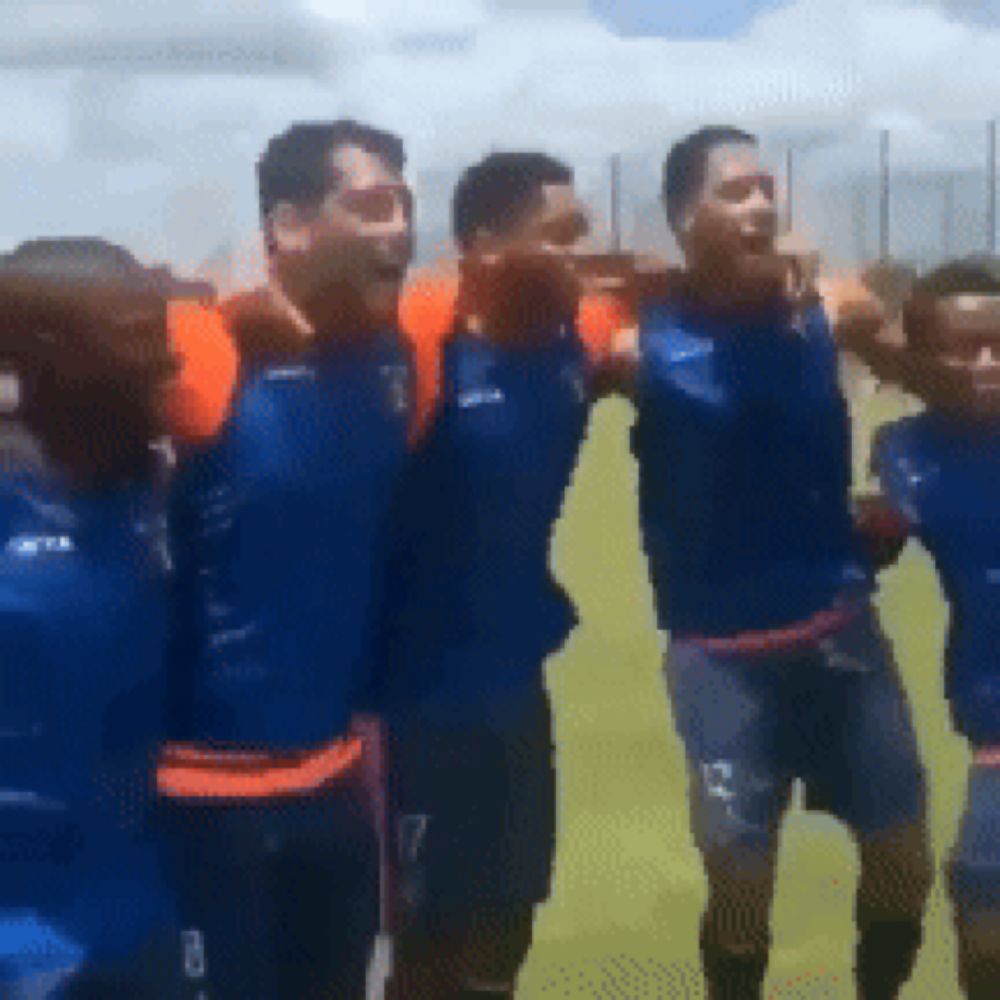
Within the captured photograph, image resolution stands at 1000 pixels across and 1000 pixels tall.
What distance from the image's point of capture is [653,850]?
7.07m

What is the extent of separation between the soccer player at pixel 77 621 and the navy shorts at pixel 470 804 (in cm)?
142

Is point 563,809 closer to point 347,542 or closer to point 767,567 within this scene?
point 767,567

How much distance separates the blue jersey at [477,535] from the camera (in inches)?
170

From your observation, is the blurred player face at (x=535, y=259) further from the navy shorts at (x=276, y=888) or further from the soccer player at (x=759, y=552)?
the navy shorts at (x=276, y=888)

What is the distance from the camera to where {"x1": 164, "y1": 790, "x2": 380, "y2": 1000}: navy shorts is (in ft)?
12.1

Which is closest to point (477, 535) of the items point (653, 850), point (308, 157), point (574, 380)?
point (574, 380)

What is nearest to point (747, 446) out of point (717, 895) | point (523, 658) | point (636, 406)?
point (636, 406)

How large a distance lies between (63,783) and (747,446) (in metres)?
2.17

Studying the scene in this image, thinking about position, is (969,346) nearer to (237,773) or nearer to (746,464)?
(746,464)

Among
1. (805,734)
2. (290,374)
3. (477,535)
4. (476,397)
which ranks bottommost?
(805,734)

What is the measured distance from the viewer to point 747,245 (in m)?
4.60

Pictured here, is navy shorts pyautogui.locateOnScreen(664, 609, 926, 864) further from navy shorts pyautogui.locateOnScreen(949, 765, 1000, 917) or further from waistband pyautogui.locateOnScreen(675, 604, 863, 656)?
navy shorts pyautogui.locateOnScreen(949, 765, 1000, 917)

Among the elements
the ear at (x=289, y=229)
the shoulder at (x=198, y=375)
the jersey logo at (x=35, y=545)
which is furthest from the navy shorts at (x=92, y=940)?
the ear at (x=289, y=229)

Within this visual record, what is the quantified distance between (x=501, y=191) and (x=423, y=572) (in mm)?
833
